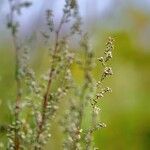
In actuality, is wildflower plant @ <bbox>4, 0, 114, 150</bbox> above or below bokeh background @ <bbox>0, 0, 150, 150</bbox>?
below

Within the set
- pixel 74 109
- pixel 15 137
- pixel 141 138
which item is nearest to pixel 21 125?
pixel 15 137

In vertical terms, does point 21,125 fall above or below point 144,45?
below

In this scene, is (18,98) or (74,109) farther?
(18,98)

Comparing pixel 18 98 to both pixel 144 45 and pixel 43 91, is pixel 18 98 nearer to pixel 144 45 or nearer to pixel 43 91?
pixel 43 91

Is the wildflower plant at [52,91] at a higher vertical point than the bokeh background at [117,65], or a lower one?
lower

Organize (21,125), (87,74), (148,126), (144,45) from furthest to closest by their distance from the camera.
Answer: (144,45)
(148,126)
(21,125)
(87,74)

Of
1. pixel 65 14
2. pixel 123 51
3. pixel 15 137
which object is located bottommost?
pixel 15 137

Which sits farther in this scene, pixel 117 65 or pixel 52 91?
pixel 117 65

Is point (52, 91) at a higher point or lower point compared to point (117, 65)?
lower
